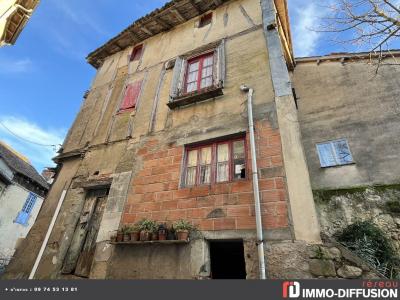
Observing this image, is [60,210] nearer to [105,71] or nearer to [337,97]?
[105,71]

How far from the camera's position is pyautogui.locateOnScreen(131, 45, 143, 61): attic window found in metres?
9.36

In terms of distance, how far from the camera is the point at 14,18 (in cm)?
730

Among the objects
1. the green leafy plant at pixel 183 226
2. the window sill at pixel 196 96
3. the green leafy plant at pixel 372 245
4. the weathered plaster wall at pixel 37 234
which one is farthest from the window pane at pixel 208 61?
the green leafy plant at pixel 372 245

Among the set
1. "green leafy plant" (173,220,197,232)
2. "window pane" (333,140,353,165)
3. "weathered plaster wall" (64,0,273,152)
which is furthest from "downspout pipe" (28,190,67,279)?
"window pane" (333,140,353,165)

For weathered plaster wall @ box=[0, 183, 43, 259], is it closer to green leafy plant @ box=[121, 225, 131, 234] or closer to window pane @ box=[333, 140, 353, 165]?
green leafy plant @ box=[121, 225, 131, 234]

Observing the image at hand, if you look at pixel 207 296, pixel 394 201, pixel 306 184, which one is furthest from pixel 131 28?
pixel 394 201

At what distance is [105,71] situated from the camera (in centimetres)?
1002

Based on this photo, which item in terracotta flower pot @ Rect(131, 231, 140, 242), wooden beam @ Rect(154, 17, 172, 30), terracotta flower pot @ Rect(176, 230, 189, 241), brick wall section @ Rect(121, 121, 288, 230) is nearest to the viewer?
brick wall section @ Rect(121, 121, 288, 230)

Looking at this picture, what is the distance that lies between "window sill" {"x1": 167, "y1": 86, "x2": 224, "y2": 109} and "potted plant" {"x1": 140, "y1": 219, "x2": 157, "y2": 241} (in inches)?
125

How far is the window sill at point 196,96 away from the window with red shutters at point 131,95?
1927 millimetres

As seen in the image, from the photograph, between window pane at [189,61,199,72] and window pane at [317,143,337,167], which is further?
window pane at [317,143,337,167]

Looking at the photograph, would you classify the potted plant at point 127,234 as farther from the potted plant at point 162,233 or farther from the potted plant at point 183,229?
the potted plant at point 183,229

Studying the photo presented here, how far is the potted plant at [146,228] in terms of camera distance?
4438 mm

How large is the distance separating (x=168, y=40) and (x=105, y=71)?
3.33 metres
